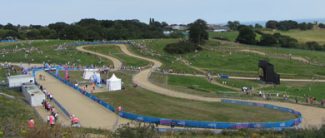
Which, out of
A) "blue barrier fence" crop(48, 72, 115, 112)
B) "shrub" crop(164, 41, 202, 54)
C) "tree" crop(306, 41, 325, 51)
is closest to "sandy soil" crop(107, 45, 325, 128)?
"blue barrier fence" crop(48, 72, 115, 112)

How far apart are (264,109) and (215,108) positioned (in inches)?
193

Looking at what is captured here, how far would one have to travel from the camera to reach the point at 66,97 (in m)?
47.7

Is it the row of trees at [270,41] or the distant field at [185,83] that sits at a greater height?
the row of trees at [270,41]

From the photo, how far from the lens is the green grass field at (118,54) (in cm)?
7938

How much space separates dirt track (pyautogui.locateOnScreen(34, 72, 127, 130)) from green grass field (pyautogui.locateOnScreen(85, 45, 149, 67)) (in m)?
25.0

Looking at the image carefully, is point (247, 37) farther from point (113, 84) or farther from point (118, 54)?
point (113, 84)

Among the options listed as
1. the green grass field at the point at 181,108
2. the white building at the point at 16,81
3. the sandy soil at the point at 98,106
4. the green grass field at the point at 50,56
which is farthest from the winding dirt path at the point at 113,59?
the green grass field at the point at 181,108

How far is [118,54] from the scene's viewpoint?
3615 inches

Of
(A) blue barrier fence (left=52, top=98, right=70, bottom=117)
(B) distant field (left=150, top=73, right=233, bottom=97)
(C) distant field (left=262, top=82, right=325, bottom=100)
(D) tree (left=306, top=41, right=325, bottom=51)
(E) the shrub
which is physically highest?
(E) the shrub

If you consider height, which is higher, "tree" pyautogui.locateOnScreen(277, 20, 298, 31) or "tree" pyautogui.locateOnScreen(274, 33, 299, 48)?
"tree" pyautogui.locateOnScreen(277, 20, 298, 31)

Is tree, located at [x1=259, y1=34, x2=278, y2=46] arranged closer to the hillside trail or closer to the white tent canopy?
the hillside trail

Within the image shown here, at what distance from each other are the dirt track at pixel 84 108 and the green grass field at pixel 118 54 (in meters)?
25.0

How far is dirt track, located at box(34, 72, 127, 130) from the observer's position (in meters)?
36.5

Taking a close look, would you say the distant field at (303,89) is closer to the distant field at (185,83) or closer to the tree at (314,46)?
the distant field at (185,83)
